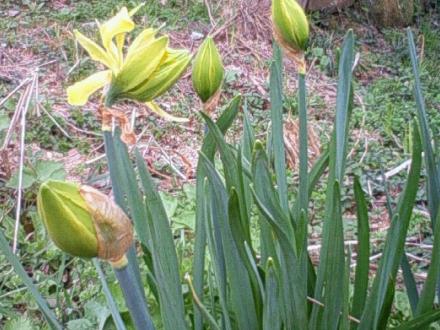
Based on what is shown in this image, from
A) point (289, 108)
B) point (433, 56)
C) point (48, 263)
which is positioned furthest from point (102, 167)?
point (433, 56)

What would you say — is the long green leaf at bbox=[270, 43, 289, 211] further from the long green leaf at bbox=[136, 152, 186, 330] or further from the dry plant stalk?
the dry plant stalk

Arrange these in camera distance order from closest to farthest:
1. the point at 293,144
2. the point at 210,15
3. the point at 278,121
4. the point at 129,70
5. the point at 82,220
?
→ 1. the point at 82,220
2. the point at 129,70
3. the point at 278,121
4. the point at 293,144
5. the point at 210,15

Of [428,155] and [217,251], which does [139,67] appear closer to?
[217,251]

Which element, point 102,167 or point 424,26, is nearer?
point 102,167

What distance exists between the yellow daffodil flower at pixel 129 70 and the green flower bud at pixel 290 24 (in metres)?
0.18

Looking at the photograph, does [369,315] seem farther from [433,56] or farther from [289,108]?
[433,56]

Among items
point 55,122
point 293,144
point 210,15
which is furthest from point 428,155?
point 210,15

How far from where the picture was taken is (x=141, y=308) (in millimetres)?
659

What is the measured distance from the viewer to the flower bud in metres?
0.56

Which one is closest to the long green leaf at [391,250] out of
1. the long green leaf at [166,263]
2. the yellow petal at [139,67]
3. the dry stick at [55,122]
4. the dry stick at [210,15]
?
the long green leaf at [166,263]

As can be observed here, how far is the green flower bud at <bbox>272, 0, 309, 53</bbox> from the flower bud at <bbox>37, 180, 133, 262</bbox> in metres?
0.37

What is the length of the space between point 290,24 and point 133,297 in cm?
39

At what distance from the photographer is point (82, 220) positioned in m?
0.56

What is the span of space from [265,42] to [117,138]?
2467 millimetres
